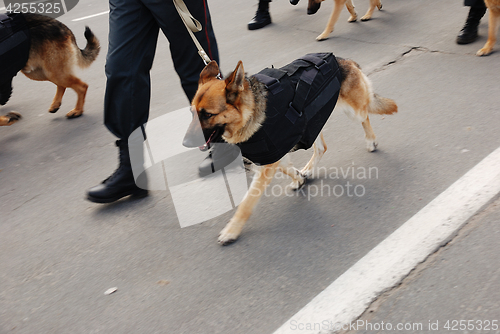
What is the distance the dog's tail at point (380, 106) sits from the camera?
3.52 meters

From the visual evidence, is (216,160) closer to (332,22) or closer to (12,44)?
(12,44)

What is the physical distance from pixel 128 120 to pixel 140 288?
1.32 metres

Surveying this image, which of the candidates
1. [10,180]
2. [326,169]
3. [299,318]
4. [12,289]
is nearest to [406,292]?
[299,318]

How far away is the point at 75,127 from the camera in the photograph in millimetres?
4633

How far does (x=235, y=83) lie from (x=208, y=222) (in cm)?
110

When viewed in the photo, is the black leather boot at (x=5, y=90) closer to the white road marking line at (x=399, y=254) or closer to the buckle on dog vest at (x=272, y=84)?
the buckle on dog vest at (x=272, y=84)

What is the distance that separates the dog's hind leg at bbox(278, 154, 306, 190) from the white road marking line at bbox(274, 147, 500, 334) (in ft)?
2.86

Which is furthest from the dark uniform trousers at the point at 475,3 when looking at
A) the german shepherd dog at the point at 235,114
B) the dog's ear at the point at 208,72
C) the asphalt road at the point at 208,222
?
the dog's ear at the point at 208,72

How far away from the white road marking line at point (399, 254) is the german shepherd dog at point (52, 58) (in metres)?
3.75

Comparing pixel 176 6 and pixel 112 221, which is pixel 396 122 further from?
pixel 112 221

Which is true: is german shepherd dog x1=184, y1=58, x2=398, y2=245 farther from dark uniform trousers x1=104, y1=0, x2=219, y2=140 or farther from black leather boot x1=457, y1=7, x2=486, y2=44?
black leather boot x1=457, y1=7, x2=486, y2=44

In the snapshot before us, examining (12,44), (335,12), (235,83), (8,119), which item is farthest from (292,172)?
(335,12)

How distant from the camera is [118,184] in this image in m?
3.29

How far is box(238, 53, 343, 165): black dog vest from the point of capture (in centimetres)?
272
